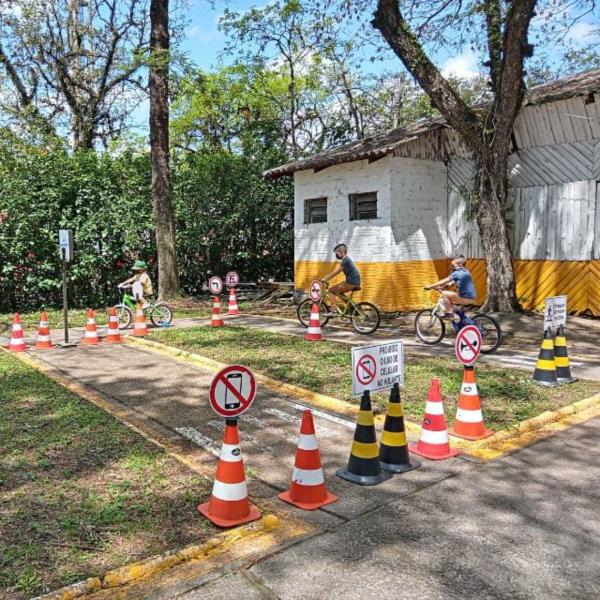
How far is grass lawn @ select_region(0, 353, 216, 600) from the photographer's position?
3.37m

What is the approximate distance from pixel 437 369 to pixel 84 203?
12.0 meters

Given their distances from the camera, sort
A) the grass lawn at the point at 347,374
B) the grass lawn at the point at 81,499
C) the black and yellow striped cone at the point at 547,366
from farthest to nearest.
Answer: the black and yellow striped cone at the point at 547,366
the grass lawn at the point at 347,374
the grass lawn at the point at 81,499

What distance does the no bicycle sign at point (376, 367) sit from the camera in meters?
4.71

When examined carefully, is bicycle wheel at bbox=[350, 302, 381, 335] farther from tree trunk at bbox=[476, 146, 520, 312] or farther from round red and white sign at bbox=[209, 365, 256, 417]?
round red and white sign at bbox=[209, 365, 256, 417]

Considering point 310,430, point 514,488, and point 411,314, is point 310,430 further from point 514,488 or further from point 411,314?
point 411,314

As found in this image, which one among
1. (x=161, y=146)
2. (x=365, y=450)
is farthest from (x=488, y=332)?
(x=161, y=146)

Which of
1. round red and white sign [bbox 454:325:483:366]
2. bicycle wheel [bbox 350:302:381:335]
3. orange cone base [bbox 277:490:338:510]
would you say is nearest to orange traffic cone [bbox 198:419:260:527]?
orange cone base [bbox 277:490:338:510]

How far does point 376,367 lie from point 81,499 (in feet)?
Answer: 8.03

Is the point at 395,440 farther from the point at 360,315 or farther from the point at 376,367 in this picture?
the point at 360,315

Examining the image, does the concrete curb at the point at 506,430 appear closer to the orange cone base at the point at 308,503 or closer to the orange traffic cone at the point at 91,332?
the orange cone base at the point at 308,503

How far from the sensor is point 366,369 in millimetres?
4770

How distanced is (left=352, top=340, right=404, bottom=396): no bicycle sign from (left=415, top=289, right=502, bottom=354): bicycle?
4501 millimetres

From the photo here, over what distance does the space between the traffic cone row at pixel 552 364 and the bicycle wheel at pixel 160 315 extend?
7.98 m

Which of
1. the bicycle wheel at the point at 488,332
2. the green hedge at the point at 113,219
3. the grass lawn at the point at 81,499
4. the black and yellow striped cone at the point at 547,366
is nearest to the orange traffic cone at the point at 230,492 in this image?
the grass lawn at the point at 81,499
